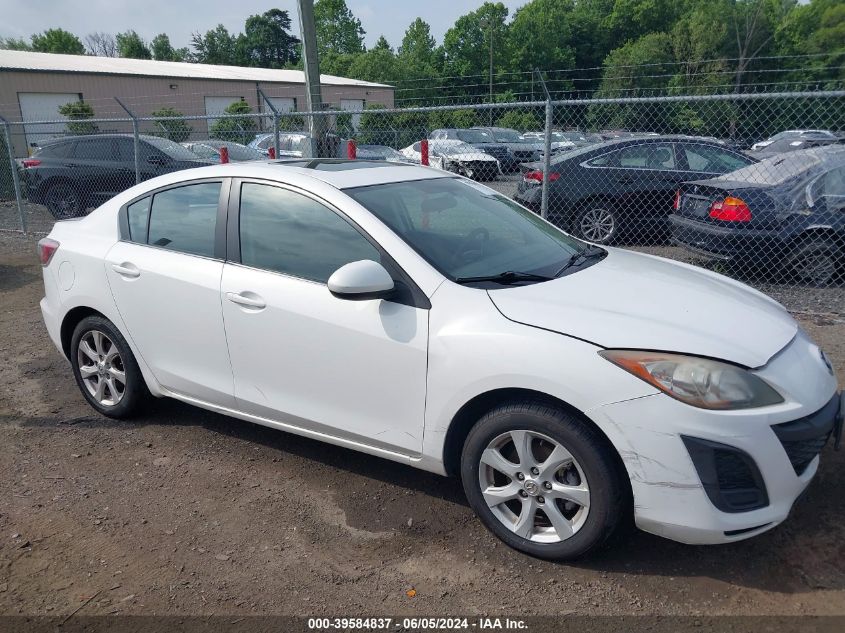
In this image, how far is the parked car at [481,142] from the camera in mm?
15281

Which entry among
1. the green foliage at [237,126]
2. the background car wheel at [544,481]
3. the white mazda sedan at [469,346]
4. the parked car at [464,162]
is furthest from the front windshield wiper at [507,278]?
the green foliage at [237,126]

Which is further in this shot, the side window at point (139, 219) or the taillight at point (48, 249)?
the taillight at point (48, 249)

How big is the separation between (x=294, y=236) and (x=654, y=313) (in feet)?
5.74

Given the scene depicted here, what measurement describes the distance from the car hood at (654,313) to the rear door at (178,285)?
61.7 inches

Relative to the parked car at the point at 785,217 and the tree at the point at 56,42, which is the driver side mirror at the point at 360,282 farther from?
the tree at the point at 56,42

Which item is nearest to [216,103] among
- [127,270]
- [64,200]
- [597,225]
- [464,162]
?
[64,200]

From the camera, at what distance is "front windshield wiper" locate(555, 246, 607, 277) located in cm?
342

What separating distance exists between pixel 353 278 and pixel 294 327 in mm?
503

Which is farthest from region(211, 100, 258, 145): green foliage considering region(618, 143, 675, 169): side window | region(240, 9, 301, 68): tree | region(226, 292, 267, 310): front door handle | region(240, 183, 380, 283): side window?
region(240, 9, 301, 68): tree

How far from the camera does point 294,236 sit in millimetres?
3453

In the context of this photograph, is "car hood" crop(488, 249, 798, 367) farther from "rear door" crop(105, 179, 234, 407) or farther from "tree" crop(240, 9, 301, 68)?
"tree" crop(240, 9, 301, 68)

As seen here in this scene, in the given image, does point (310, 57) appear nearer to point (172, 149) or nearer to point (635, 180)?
point (172, 149)

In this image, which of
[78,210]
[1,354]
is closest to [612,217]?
[1,354]

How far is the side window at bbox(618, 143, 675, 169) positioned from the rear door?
6.75 m
